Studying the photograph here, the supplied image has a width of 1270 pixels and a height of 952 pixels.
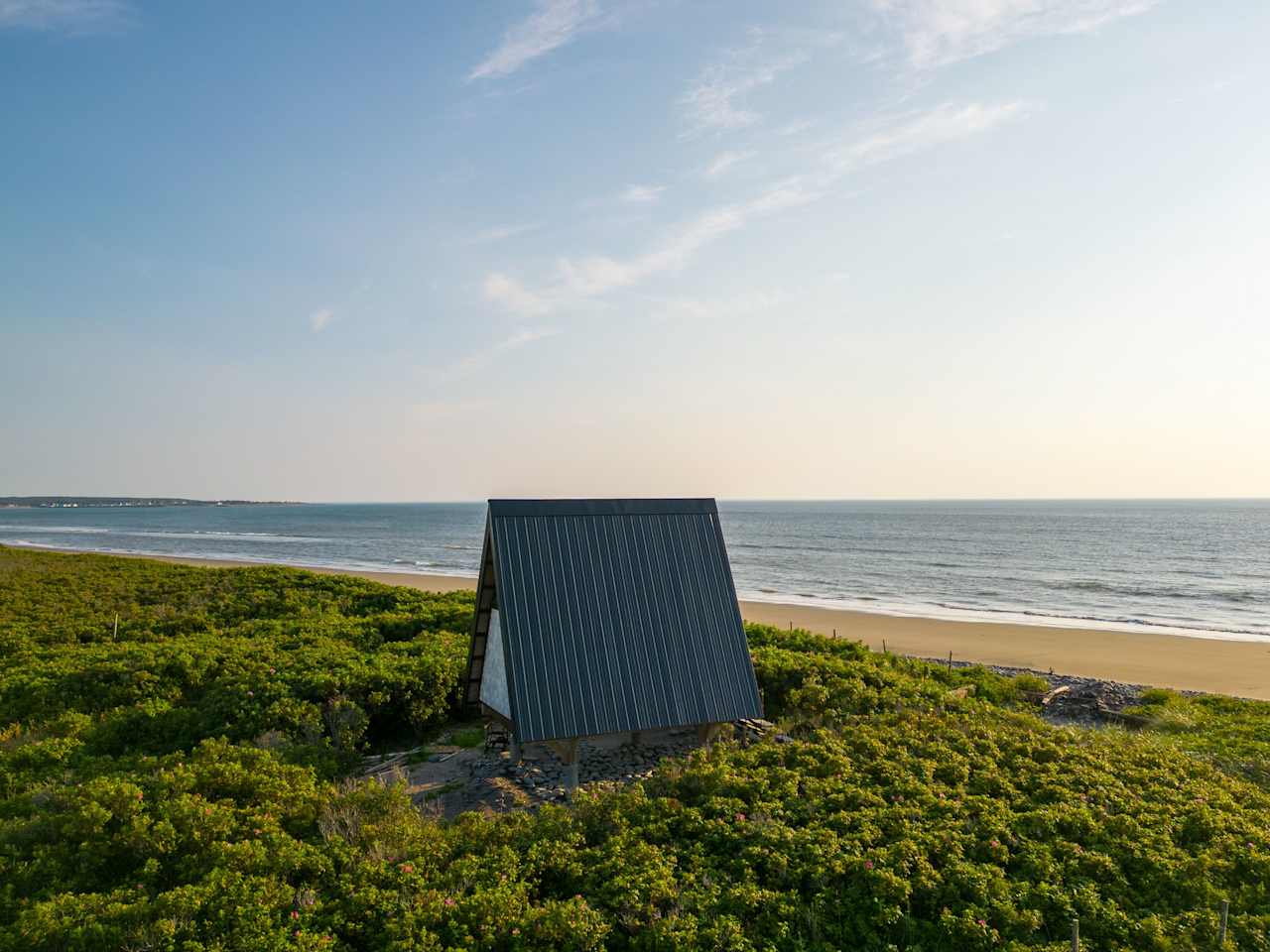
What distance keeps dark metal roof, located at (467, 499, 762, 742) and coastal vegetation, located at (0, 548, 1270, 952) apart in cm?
114

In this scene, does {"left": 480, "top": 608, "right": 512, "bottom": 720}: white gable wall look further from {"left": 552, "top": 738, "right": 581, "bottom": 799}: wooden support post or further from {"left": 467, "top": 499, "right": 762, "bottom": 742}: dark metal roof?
{"left": 552, "top": 738, "right": 581, "bottom": 799}: wooden support post

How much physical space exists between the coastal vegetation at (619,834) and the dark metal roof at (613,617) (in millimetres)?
1144

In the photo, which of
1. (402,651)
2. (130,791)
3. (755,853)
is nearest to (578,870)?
(755,853)

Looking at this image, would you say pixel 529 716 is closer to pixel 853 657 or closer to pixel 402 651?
pixel 402 651

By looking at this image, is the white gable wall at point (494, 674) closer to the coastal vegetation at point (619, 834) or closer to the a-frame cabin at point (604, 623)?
the a-frame cabin at point (604, 623)

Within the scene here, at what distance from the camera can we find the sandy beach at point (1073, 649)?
2639 cm

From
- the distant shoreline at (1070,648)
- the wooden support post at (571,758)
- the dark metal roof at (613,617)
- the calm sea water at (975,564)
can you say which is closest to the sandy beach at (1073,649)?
the distant shoreline at (1070,648)

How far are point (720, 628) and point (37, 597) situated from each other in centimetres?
2712

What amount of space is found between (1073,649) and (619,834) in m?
29.2

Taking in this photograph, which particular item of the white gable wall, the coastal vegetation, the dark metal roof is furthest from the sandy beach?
the white gable wall

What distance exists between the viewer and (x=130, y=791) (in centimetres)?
881

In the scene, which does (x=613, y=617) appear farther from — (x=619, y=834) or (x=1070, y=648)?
(x=1070, y=648)

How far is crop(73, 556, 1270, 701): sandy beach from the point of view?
26391 mm

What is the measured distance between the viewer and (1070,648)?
102ft
